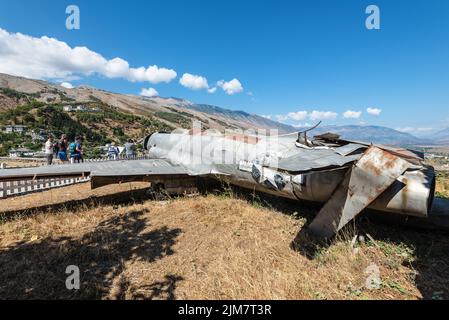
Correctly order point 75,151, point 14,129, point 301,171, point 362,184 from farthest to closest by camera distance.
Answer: point 14,129 < point 75,151 < point 362,184 < point 301,171

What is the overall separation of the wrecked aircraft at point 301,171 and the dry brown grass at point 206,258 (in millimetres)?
901

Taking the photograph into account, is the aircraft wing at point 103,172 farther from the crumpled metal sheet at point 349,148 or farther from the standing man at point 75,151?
the standing man at point 75,151

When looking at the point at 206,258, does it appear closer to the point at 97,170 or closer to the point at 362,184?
the point at 362,184

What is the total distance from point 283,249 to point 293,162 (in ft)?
7.68

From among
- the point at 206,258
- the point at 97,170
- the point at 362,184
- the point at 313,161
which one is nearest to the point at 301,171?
the point at 313,161

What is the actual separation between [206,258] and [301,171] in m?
2.92

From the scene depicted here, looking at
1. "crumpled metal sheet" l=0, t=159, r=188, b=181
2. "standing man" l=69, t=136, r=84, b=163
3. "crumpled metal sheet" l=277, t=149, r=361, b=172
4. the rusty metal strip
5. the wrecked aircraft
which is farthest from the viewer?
"standing man" l=69, t=136, r=84, b=163

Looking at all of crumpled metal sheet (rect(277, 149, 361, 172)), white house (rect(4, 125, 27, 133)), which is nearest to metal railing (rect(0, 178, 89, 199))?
crumpled metal sheet (rect(277, 149, 361, 172))

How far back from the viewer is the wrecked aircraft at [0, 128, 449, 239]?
520 cm

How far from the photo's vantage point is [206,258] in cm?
577

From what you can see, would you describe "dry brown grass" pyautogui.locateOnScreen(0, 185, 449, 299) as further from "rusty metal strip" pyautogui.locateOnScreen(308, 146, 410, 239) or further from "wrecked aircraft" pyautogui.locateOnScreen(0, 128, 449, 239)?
"wrecked aircraft" pyautogui.locateOnScreen(0, 128, 449, 239)

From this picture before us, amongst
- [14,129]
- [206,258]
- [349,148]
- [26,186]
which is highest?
[14,129]

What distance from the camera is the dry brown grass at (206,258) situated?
4613mm
